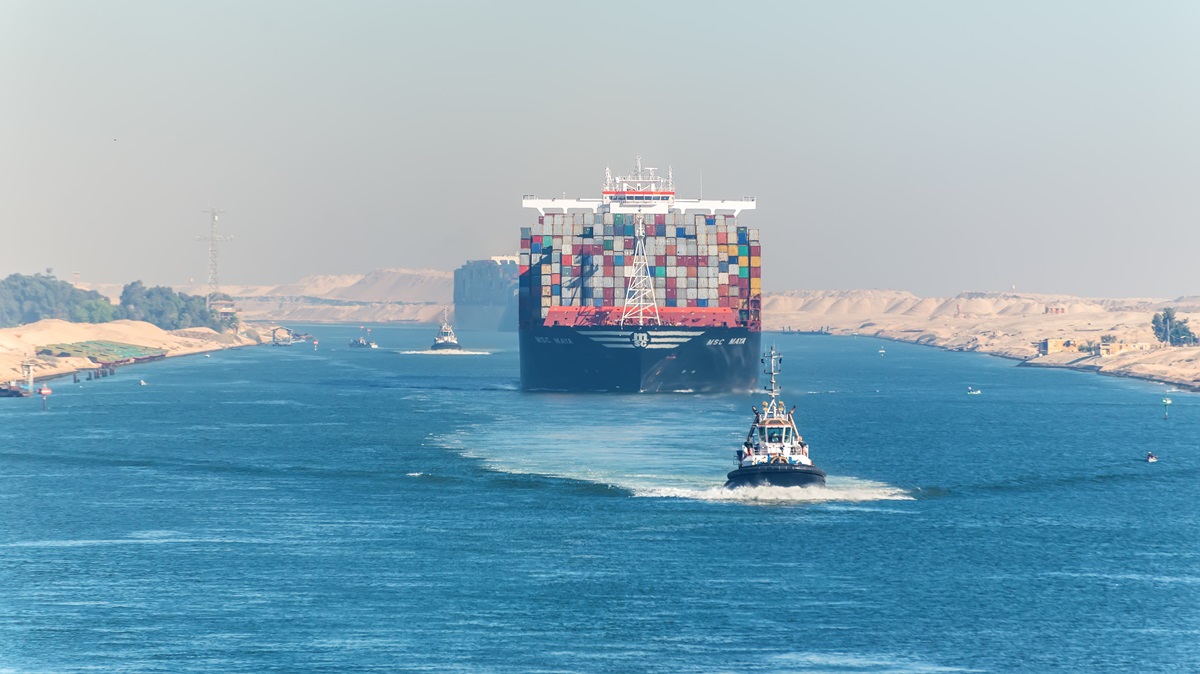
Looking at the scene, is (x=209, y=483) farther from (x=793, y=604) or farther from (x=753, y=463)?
(x=793, y=604)

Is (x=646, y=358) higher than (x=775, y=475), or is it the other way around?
(x=646, y=358)

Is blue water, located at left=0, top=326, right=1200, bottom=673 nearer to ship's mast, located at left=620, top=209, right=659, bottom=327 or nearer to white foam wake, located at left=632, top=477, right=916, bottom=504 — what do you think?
white foam wake, located at left=632, top=477, right=916, bottom=504

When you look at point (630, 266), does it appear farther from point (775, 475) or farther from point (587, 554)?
point (587, 554)

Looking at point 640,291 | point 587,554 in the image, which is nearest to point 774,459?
point 587,554

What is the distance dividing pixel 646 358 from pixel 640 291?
10691 millimetres

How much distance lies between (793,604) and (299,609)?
74.6 feet

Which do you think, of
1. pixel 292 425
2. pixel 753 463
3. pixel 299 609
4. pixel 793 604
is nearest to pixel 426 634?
pixel 299 609

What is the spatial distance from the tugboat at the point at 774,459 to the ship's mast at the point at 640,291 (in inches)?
3138

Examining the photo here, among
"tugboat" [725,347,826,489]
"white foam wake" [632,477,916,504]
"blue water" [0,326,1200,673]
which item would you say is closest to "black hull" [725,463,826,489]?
"tugboat" [725,347,826,489]

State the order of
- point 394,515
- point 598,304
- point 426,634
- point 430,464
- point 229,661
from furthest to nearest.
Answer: point 598,304, point 430,464, point 394,515, point 426,634, point 229,661

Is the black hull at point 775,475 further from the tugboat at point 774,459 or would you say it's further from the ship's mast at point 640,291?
the ship's mast at point 640,291

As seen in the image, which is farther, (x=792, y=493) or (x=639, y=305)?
(x=639, y=305)

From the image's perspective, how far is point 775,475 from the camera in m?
99.2

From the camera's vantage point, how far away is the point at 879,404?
19125 centimetres
